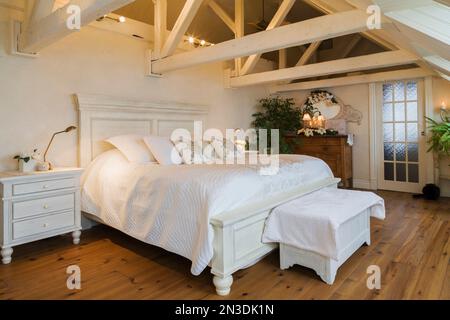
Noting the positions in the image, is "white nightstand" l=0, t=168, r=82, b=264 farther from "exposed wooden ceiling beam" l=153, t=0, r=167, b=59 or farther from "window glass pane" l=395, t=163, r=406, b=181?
"window glass pane" l=395, t=163, r=406, b=181

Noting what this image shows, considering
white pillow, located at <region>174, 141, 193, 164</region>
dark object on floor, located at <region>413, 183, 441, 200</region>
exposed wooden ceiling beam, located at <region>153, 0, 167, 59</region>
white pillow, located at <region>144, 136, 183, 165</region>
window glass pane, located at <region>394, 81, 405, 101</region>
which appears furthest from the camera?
window glass pane, located at <region>394, 81, 405, 101</region>

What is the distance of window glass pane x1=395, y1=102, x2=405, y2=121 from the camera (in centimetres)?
524

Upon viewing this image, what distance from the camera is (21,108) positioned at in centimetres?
297

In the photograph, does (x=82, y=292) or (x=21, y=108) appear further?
→ (x=21, y=108)

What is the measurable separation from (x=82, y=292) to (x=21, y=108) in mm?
1958

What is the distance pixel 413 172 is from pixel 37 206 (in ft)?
18.2

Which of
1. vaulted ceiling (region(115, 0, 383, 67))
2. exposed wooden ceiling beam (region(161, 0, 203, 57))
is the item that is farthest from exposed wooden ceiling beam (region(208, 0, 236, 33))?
exposed wooden ceiling beam (region(161, 0, 203, 57))

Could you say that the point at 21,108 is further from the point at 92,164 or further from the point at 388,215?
the point at 388,215

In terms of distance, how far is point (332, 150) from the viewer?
541 cm

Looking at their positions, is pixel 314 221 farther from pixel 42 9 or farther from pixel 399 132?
pixel 399 132

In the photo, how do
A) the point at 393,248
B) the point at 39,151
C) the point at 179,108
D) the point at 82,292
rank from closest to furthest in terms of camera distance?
1. the point at 82,292
2. the point at 393,248
3. the point at 39,151
4. the point at 179,108

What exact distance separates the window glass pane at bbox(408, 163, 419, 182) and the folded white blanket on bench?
3089mm

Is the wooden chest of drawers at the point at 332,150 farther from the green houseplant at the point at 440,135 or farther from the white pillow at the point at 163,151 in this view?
the white pillow at the point at 163,151
